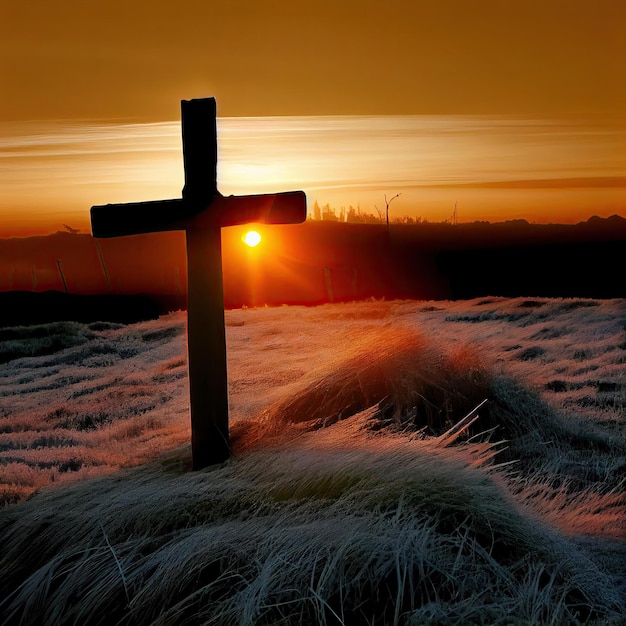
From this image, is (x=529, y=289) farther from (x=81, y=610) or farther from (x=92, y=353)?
(x=81, y=610)

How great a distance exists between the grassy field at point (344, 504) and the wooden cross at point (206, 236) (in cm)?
32

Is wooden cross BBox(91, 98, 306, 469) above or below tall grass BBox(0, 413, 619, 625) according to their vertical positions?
above

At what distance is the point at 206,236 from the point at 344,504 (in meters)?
2.56

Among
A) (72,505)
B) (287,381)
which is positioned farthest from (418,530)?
(287,381)

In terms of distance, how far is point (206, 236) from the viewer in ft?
19.6

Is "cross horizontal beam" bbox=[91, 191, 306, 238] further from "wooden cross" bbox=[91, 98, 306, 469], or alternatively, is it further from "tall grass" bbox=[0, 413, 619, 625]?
"tall grass" bbox=[0, 413, 619, 625]

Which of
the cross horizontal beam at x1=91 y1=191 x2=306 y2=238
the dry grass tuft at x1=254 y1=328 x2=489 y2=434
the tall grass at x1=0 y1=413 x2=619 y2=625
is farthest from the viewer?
the dry grass tuft at x1=254 y1=328 x2=489 y2=434

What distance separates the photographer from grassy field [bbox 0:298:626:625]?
3.62 metres

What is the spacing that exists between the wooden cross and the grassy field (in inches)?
12.6

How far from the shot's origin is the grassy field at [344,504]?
3617 millimetres

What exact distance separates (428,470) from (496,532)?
1.74 ft

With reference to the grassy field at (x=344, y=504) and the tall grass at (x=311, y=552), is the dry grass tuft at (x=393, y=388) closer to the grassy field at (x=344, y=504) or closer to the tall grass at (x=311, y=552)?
the grassy field at (x=344, y=504)

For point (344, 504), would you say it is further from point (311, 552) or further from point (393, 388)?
point (393, 388)

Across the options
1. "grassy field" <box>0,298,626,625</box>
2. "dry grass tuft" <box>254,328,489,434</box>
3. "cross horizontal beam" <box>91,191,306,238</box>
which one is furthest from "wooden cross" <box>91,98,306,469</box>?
"dry grass tuft" <box>254,328,489,434</box>
